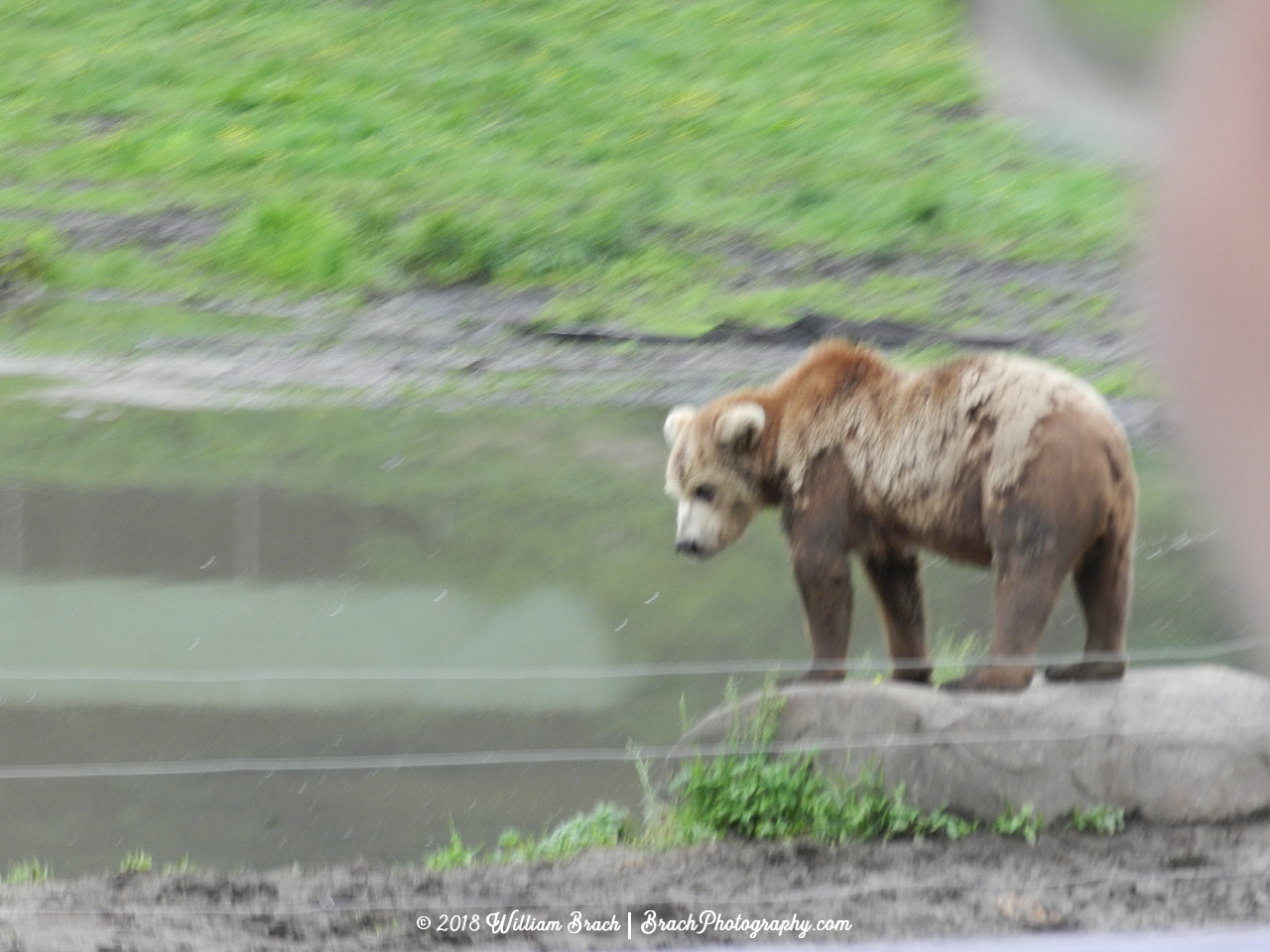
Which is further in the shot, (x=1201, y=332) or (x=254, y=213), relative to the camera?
(x=254, y=213)

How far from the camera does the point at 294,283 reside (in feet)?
10.1

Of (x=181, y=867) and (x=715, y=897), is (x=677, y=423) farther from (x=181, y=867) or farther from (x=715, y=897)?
(x=181, y=867)

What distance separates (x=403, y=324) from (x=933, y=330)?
3.69 feet

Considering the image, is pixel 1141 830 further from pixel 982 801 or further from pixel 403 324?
pixel 403 324

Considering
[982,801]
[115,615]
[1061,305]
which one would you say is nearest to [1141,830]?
[982,801]

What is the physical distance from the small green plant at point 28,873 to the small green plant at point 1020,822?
4.26 feet

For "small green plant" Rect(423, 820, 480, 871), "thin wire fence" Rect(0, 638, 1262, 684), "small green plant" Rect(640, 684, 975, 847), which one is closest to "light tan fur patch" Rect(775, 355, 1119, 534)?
"small green plant" Rect(640, 684, 975, 847)

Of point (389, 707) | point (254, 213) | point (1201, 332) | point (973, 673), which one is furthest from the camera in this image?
point (254, 213)

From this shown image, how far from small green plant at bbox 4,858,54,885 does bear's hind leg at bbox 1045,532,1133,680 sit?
1.42 metres

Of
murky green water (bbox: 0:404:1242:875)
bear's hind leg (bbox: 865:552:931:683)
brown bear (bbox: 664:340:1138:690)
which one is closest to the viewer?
brown bear (bbox: 664:340:1138:690)

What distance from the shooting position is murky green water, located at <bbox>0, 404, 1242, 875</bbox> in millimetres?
2254

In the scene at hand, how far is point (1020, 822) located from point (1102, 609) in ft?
0.97

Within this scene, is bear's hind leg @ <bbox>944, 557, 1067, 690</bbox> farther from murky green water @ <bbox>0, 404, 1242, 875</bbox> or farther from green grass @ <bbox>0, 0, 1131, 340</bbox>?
green grass @ <bbox>0, 0, 1131, 340</bbox>

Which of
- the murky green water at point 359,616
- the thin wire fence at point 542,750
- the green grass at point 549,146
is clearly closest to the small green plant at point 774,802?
the thin wire fence at point 542,750
